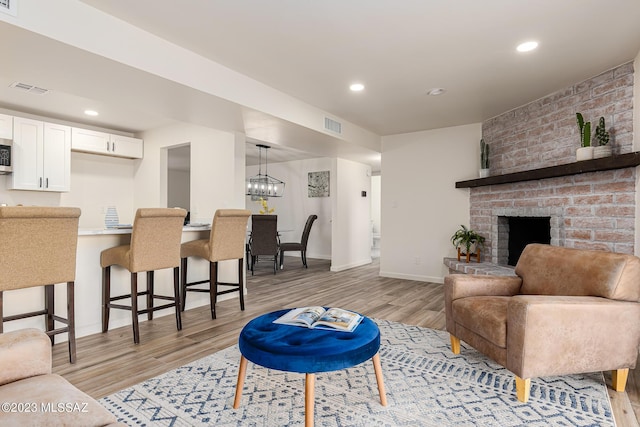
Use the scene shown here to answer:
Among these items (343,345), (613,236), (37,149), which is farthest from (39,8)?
(613,236)

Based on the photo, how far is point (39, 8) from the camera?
199 centimetres

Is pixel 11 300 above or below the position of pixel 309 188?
below

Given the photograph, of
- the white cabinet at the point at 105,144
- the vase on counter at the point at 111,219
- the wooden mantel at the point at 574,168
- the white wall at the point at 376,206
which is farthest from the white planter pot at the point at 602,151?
the white wall at the point at 376,206

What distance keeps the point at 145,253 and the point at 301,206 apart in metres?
5.75

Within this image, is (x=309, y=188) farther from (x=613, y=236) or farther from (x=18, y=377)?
(x=18, y=377)

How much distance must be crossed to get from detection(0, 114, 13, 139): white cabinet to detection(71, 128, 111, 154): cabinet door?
640 mm

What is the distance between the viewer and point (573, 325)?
187cm

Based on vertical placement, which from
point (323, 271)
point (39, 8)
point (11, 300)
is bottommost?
point (323, 271)

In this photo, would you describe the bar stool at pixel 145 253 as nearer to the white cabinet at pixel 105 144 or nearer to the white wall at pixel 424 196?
the white cabinet at pixel 105 144

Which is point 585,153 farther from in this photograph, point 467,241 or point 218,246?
point 218,246

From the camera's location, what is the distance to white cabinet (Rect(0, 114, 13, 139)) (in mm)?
4012

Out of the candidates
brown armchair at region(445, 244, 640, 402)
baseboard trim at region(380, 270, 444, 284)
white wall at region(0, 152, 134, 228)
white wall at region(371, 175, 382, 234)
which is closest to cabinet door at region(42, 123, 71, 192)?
white wall at region(0, 152, 134, 228)

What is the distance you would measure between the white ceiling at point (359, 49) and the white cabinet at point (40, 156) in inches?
15.5

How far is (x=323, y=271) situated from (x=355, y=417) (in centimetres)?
467
